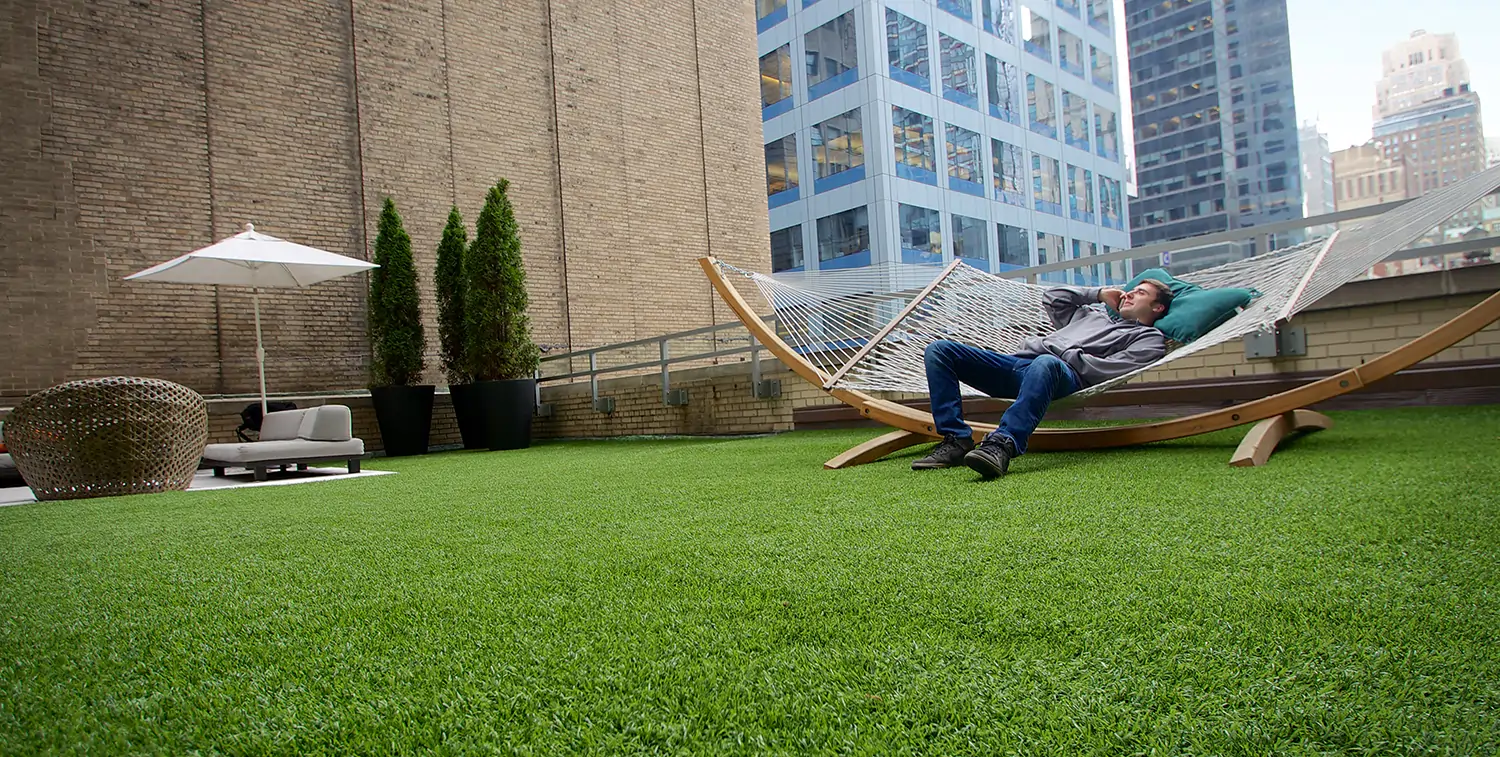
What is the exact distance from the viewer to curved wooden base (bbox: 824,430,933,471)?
332 cm

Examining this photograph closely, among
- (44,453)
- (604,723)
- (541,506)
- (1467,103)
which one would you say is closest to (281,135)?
(44,453)

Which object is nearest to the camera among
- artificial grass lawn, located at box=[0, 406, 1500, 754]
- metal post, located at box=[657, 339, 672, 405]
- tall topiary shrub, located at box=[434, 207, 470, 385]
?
artificial grass lawn, located at box=[0, 406, 1500, 754]

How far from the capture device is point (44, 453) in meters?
3.99

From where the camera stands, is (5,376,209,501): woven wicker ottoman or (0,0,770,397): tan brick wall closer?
(5,376,209,501): woven wicker ottoman

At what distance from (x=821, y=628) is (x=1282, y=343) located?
432 cm

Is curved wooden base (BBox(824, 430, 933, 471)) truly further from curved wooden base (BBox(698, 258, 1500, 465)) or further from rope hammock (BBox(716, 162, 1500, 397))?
rope hammock (BBox(716, 162, 1500, 397))

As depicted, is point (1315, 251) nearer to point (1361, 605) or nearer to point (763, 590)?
point (1361, 605)

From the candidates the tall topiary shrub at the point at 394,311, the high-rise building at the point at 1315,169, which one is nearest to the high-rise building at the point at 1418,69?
the high-rise building at the point at 1315,169

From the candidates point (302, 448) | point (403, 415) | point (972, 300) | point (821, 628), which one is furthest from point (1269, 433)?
point (403, 415)

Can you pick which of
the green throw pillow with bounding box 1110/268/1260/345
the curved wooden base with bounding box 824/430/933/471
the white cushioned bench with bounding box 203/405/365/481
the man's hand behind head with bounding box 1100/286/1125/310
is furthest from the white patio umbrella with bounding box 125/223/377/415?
the green throw pillow with bounding box 1110/268/1260/345

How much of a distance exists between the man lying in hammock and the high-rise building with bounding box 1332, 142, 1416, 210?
32.6m

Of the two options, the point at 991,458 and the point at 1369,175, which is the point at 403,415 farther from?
the point at 1369,175

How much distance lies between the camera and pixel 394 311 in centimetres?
737

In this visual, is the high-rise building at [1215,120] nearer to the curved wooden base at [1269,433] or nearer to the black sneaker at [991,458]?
the curved wooden base at [1269,433]
